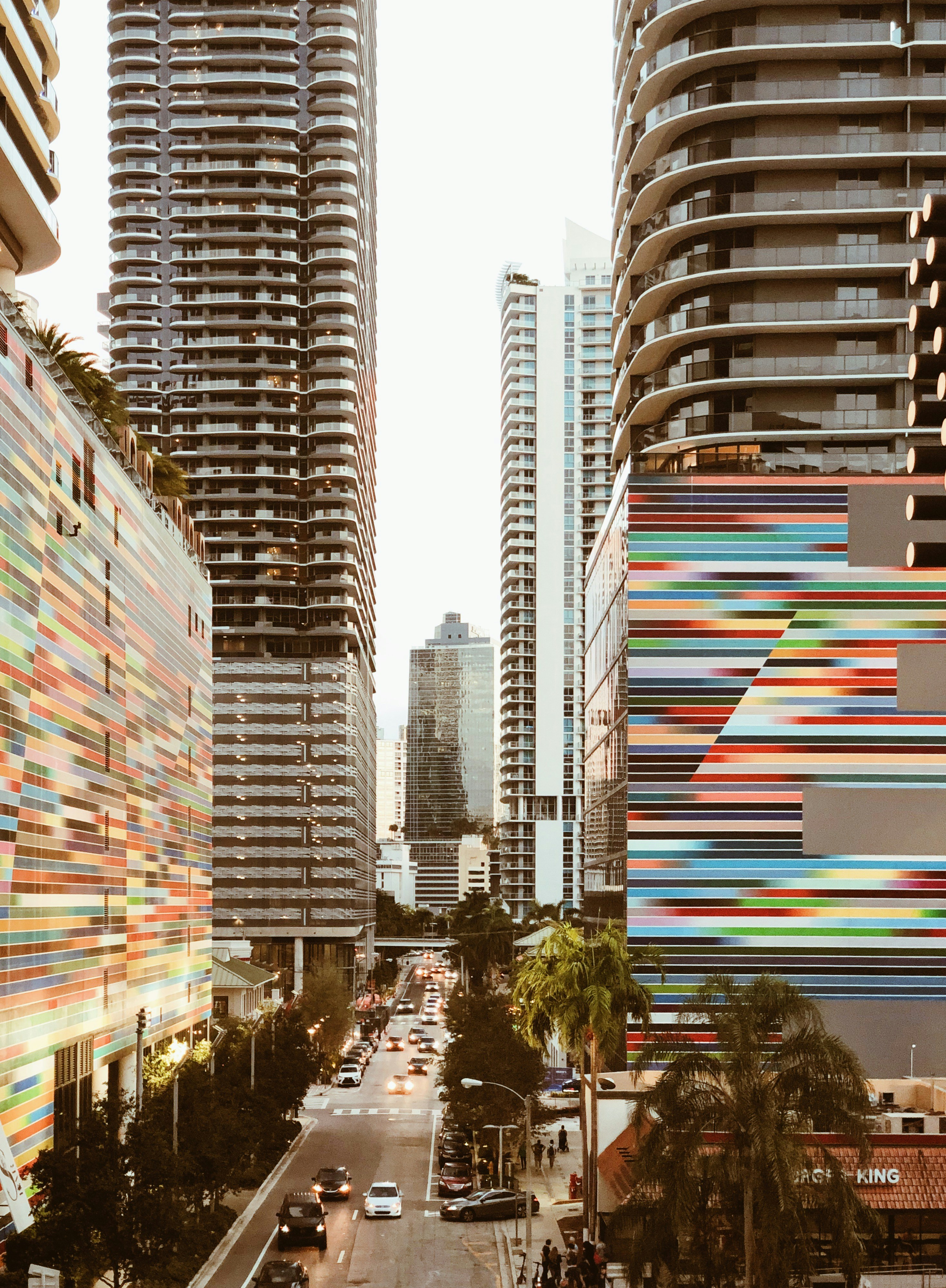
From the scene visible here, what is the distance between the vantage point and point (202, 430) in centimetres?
14638

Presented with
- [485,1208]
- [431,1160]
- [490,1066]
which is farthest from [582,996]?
[431,1160]

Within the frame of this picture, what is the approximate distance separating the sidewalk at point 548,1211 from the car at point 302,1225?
6073 mm

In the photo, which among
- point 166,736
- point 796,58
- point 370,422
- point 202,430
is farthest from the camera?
point 370,422

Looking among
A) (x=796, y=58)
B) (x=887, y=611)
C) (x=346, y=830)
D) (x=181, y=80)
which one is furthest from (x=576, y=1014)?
(x=181, y=80)

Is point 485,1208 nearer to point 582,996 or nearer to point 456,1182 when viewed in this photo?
point 456,1182

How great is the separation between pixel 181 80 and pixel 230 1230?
12544 centimetres

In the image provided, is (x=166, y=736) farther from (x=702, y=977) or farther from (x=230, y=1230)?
(x=702, y=977)

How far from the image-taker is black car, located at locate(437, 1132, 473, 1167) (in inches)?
2594

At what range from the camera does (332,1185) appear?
58.6m

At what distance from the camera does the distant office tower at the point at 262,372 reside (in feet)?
477

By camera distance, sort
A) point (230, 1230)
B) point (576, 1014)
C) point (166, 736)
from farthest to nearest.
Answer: point (166, 736) → point (230, 1230) → point (576, 1014)

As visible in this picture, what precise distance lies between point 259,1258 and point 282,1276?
27.0ft

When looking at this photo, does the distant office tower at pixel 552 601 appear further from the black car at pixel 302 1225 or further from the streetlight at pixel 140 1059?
the black car at pixel 302 1225

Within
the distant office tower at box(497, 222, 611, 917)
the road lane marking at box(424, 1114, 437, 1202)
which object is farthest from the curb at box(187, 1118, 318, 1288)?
the distant office tower at box(497, 222, 611, 917)
